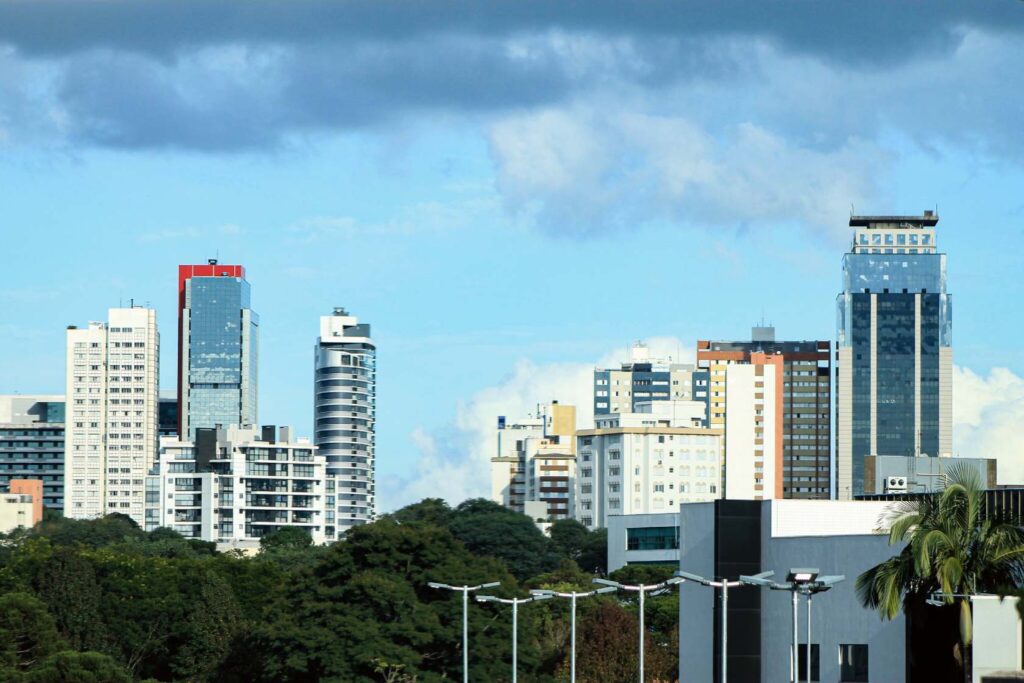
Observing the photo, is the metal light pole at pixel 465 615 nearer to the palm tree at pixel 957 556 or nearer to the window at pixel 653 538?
the palm tree at pixel 957 556


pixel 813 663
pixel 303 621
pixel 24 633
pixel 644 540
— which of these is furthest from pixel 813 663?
pixel 644 540

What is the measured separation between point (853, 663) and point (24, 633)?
40.4 metres

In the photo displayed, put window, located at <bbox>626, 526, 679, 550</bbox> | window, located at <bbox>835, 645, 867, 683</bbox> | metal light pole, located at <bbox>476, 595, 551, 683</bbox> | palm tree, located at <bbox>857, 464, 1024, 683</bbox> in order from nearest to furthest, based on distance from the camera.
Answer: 1. palm tree, located at <bbox>857, 464, 1024, 683</bbox>
2. window, located at <bbox>835, 645, 867, 683</bbox>
3. metal light pole, located at <bbox>476, 595, 551, 683</bbox>
4. window, located at <bbox>626, 526, 679, 550</bbox>

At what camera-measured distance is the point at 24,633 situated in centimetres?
8738

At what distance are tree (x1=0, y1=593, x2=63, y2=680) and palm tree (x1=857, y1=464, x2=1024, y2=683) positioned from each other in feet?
149

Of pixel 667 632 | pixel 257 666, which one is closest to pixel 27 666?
pixel 257 666

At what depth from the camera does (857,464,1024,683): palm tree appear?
53844 mm

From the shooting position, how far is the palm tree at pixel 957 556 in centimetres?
5384

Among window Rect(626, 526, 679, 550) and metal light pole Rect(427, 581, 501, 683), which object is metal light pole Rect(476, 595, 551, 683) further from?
window Rect(626, 526, 679, 550)

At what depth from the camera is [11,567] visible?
335ft

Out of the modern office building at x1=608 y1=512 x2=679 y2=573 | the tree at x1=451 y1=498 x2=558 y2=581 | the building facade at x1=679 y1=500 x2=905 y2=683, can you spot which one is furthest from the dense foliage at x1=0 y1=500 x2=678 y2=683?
the tree at x1=451 y1=498 x2=558 y2=581

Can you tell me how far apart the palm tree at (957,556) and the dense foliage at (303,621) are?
3058 centimetres

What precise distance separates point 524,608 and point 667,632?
74.7ft

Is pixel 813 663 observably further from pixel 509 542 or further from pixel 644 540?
pixel 509 542
